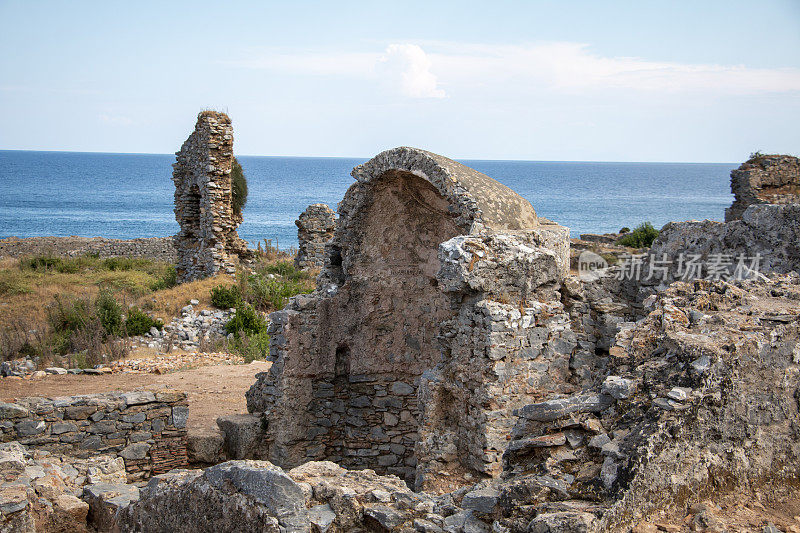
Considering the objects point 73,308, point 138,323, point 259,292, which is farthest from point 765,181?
point 73,308

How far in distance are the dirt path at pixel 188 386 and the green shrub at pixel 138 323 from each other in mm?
3911

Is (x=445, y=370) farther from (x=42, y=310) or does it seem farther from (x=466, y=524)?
Answer: (x=42, y=310)

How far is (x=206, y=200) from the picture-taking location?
21.8 metres

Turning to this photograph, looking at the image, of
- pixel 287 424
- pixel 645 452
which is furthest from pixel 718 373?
pixel 287 424

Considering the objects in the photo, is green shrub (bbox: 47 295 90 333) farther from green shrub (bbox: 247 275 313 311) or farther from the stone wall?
the stone wall

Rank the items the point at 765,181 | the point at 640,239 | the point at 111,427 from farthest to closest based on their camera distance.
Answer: the point at 640,239 < the point at 765,181 < the point at 111,427

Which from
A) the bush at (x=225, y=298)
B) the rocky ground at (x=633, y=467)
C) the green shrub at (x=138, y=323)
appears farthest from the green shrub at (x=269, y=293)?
the rocky ground at (x=633, y=467)

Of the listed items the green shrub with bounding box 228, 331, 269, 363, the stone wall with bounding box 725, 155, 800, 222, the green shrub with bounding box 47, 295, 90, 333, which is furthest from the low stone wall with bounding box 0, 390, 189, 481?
the stone wall with bounding box 725, 155, 800, 222

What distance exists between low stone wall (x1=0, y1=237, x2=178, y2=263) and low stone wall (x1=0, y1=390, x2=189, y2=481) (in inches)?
1073

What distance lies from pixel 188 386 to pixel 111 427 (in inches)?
161

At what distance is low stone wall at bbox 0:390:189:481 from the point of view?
27.6 feet

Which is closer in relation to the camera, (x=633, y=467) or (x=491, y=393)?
(x=633, y=467)

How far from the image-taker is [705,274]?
30.9 feet

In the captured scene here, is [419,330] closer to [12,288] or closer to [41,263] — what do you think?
[12,288]
